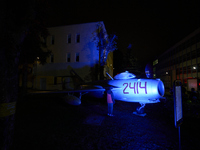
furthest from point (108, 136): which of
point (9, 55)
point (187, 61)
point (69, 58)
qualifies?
point (187, 61)

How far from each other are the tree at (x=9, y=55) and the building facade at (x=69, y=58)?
1552 centimetres

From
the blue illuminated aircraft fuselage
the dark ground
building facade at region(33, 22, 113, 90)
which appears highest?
building facade at region(33, 22, 113, 90)

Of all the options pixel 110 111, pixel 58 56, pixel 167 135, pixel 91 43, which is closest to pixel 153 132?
pixel 167 135

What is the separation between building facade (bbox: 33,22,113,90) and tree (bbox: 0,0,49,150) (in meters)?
15.5

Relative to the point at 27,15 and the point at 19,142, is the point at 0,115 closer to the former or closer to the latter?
the point at 19,142

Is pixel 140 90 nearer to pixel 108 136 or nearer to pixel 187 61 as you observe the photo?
pixel 108 136

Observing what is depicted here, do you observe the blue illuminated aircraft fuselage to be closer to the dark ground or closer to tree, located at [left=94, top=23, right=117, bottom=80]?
the dark ground

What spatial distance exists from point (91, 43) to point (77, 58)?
375cm

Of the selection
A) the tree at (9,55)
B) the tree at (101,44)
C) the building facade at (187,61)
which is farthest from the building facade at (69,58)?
the building facade at (187,61)

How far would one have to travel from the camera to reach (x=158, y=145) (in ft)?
12.7

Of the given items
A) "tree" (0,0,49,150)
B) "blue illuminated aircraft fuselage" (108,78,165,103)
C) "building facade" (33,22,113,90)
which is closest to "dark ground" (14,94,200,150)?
"blue illuminated aircraft fuselage" (108,78,165,103)

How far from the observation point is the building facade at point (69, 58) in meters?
19.1

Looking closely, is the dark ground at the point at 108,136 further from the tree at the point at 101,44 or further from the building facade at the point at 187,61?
the building facade at the point at 187,61

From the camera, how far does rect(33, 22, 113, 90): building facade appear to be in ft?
62.8
